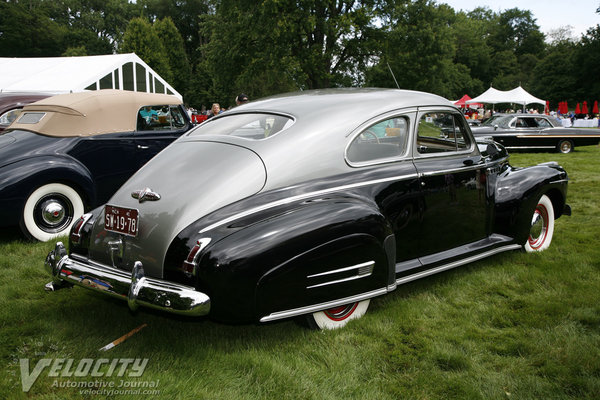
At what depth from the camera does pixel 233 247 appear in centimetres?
255

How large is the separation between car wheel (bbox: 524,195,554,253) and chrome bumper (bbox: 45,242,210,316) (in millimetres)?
3673

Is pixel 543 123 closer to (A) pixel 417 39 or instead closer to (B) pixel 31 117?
(A) pixel 417 39

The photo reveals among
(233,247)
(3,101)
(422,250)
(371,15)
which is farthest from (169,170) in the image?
(371,15)

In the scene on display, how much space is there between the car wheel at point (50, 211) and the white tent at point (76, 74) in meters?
10.4

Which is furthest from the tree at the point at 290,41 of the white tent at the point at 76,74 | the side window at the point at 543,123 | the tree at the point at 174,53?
the tree at the point at 174,53

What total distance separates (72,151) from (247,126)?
10.6ft

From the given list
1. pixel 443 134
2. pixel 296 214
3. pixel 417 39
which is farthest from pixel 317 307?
pixel 417 39

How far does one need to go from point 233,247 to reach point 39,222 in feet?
12.5

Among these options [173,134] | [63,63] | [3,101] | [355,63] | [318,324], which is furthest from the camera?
[355,63]

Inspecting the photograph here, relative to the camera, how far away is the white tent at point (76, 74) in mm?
15062

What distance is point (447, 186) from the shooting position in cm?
374

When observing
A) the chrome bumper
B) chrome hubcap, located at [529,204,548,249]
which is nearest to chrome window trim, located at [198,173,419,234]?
the chrome bumper

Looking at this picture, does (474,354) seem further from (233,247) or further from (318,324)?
(233,247)

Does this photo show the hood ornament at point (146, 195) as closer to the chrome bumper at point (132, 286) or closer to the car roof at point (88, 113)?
the chrome bumper at point (132, 286)
